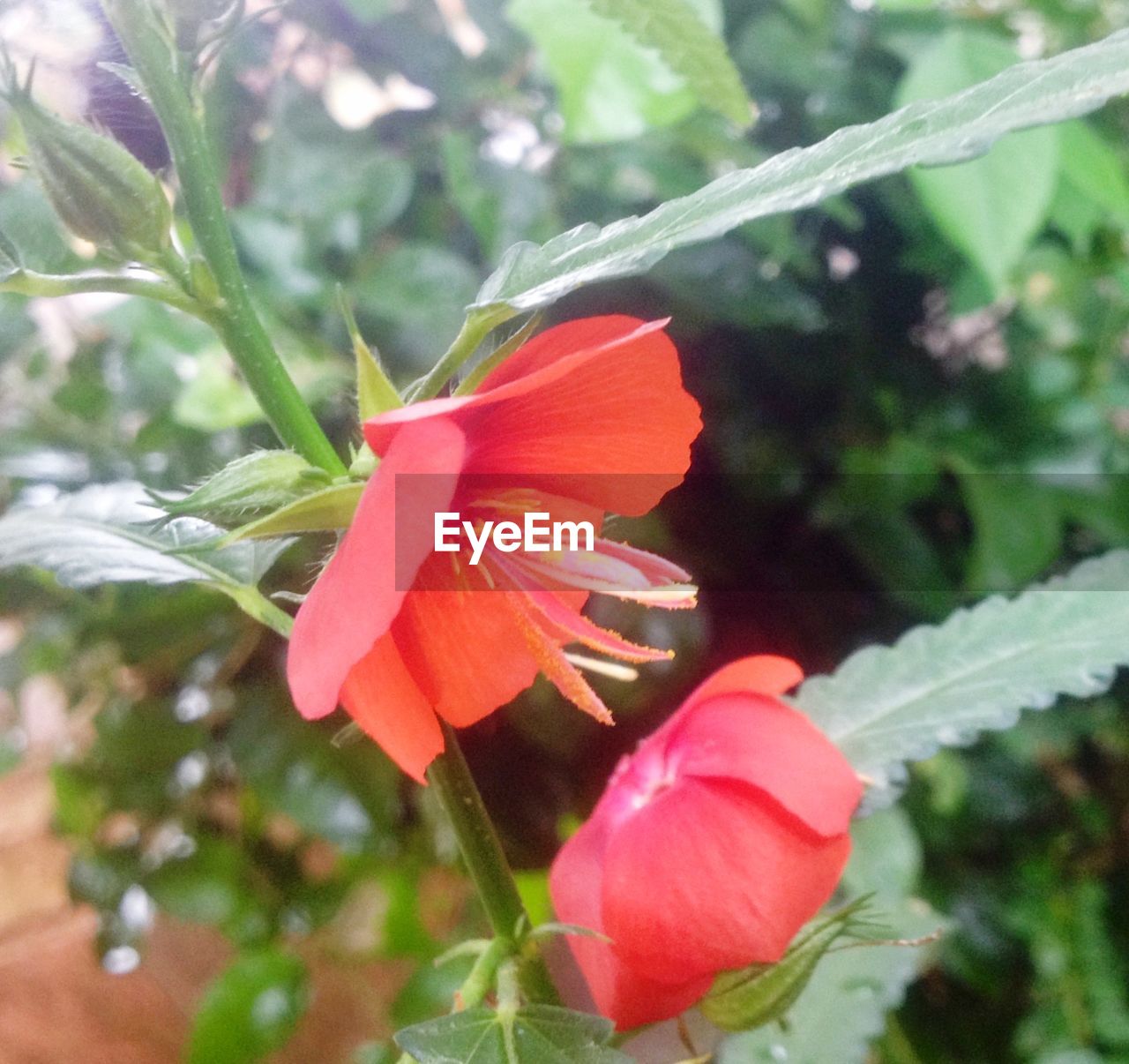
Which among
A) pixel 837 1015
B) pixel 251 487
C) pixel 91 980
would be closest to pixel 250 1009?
pixel 91 980

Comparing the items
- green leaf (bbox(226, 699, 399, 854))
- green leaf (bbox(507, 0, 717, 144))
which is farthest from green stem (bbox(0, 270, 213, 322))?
green leaf (bbox(226, 699, 399, 854))

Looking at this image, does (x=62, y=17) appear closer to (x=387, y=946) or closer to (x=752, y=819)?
(x=752, y=819)

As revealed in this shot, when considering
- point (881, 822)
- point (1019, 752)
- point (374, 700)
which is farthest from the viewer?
point (1019, 752)

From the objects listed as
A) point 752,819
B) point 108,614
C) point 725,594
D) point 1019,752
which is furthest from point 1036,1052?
point 108,614

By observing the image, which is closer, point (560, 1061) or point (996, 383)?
point (560, 1061)

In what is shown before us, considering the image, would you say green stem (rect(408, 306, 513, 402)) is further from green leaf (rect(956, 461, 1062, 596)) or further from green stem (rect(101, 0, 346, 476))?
green leaf (rect(956, 461, 1062, 596))

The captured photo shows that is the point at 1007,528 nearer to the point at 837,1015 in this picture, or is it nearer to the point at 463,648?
the point at 837,1015
